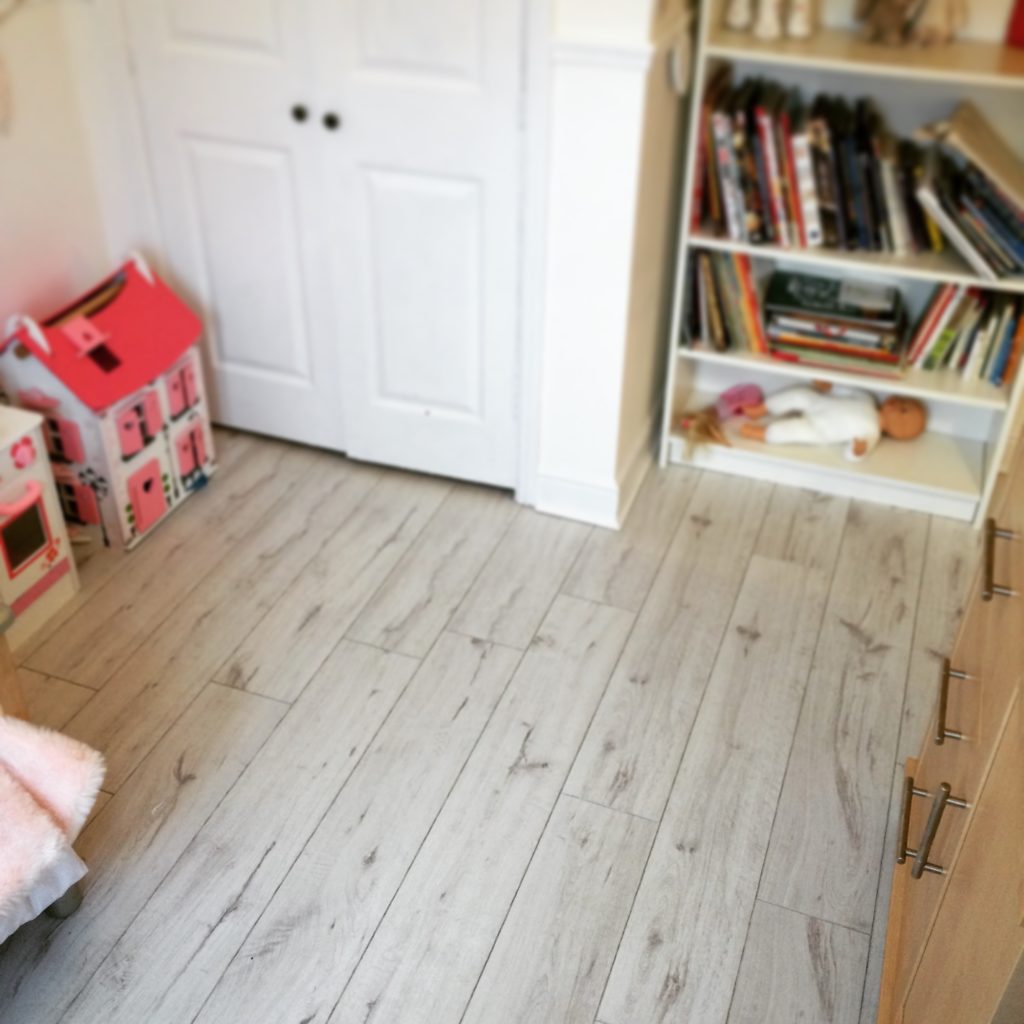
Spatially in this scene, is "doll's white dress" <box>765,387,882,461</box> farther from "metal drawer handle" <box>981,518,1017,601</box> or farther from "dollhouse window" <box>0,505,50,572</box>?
"dollhouse window" <box>0,505,50,572</box>

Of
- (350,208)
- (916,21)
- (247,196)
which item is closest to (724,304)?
(916,21)

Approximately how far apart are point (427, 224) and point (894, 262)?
0.99m

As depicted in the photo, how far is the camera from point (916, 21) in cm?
226

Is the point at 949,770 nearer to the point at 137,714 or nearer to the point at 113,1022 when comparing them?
the point at 113,1022

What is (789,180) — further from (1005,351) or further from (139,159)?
(139,159)

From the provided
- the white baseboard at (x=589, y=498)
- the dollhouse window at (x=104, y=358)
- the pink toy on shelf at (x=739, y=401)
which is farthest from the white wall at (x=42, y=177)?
the pink toy on shelf at (x=739, y=401)

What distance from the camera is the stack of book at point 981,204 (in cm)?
229

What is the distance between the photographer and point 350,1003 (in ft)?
5.34

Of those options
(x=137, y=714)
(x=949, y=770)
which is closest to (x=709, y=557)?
(x=949, y=770)

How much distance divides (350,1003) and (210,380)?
1667 mm

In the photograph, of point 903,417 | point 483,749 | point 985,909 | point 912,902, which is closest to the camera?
point 985,909

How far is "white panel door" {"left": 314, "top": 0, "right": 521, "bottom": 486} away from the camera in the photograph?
7.20ft

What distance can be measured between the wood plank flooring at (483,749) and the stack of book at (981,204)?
626 millimetres

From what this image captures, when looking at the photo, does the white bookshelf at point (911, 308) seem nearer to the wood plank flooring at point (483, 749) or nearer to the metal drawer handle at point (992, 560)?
the wood plank flooring at point (483, 749)
